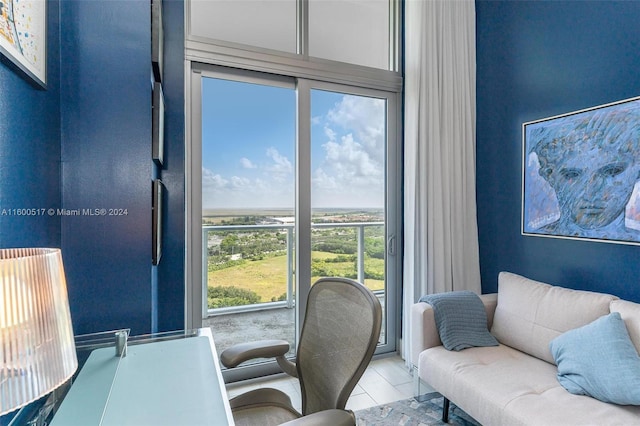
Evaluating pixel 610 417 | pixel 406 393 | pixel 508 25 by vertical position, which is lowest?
pixel 406 393

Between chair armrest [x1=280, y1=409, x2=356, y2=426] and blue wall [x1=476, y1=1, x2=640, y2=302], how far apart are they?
1882 mm

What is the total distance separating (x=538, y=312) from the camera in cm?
202

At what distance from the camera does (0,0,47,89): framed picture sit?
955 millimetres

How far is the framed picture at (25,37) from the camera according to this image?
3.13ft

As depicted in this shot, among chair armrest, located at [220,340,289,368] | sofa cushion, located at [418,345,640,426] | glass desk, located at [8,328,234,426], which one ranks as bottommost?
sofa cushion, located at [418,345,640,426]

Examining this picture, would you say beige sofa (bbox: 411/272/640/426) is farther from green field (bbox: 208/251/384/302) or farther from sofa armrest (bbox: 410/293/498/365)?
green field (bbox: 208/251/384/302)

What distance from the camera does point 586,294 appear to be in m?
1.90

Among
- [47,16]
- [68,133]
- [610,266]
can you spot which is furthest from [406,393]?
[47,16]

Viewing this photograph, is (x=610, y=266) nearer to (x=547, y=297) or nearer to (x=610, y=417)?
(x=547, y=297)

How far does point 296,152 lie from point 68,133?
4.92 feet

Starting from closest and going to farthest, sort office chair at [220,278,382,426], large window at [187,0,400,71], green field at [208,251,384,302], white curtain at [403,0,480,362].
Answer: office chair at [220,278,382,426] → large window at [187,0,400,71] → white curtain at [403,0,480,362] → green field at [208,251,384,302]

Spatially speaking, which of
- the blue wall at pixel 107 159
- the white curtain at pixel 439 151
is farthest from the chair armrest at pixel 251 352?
the white curtain at pixel 439 151

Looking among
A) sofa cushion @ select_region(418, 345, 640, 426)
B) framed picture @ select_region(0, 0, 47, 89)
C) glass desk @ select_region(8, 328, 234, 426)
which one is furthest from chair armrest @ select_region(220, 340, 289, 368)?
framed picture @ select_region(0, 0, 47, 89)

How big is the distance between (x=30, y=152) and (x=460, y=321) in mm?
2316
